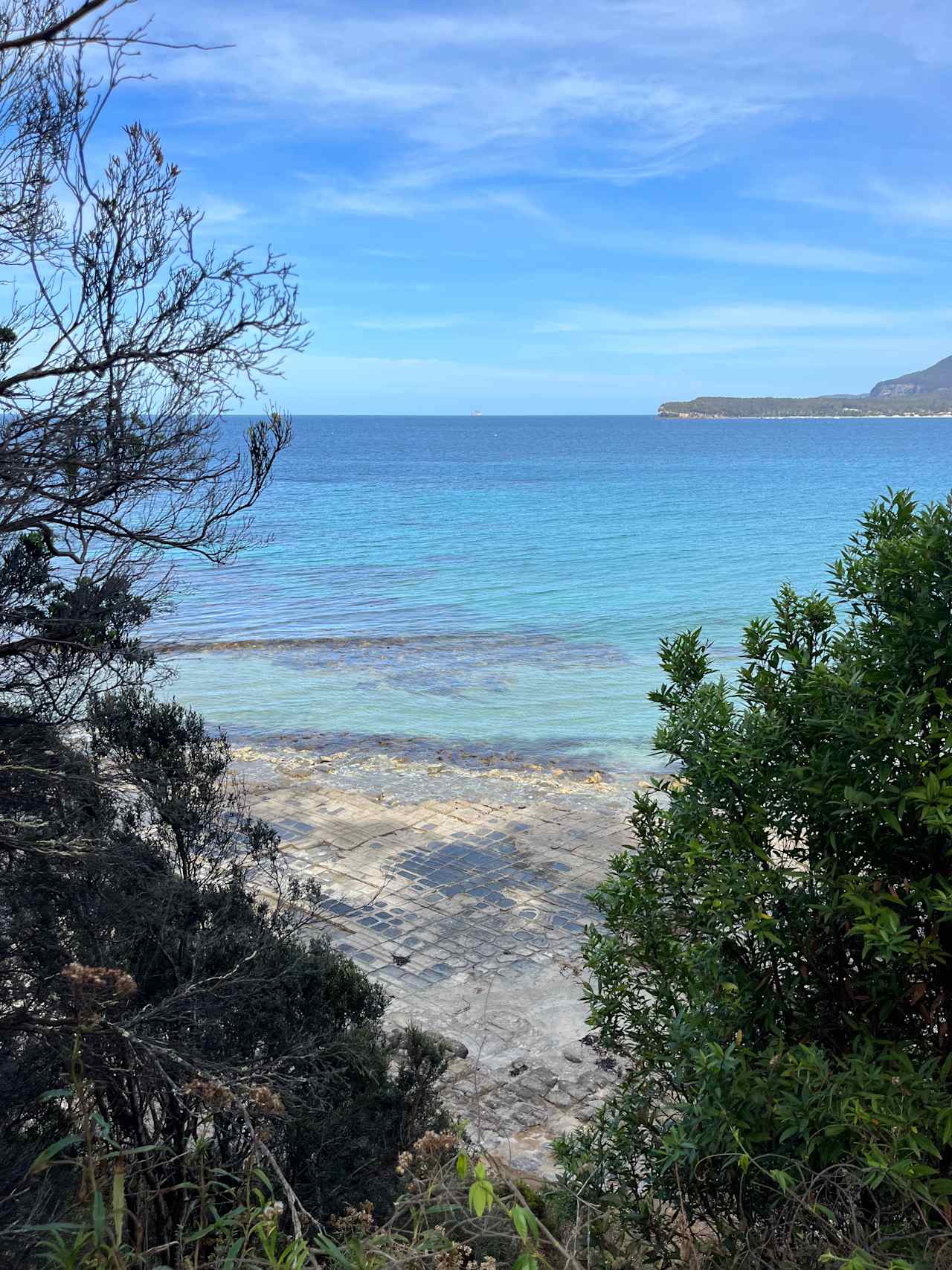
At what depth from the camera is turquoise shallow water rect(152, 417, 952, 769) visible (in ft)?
63.6

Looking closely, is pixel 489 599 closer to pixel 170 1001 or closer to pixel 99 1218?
pixel 170 1001

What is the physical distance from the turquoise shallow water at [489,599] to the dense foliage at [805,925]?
12.2 metres

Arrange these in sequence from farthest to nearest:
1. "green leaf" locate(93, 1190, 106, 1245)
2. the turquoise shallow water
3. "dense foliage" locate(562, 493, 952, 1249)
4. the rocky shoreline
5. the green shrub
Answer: the turquoise shallow water
the rocky shoreline
the green shrub
"dense foliage" locate(562, 493, 952, 1249)
"green leaf" locate(93, 1190, 106, 1245)

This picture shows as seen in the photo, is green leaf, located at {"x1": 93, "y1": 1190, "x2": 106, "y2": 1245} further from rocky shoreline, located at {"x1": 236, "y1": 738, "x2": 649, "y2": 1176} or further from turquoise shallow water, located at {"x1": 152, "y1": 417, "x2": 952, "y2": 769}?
turquoise shallow water, located at {"x1": 152, "y1": 417, "x2": 952, "y2": 769}

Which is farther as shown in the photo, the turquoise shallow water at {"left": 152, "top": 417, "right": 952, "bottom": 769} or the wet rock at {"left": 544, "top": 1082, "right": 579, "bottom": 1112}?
the turquoise shallow water at {"left": 152, "top": 417, "right": 952, "bottom": 769}

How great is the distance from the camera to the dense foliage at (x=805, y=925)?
3.17 meters

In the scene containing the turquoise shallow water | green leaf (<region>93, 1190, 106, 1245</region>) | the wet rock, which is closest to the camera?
green leaf (<region>93, 1190, 106, 1245</region>)

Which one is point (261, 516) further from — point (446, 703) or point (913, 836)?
point (913, 836)

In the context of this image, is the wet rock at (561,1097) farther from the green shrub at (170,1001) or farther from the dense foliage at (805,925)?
the dense foliage at (805,925)

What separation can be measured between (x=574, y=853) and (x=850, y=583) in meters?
8.79

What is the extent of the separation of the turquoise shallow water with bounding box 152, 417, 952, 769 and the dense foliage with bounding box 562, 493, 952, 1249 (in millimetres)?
12181

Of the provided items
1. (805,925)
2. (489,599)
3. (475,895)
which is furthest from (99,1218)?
(489,599)

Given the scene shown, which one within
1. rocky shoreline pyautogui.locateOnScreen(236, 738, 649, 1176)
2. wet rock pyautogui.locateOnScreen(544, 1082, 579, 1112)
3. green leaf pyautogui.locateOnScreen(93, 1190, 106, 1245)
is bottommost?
wet rock pyautogui.locateOnScreen(544, 1082, 579, 1112)

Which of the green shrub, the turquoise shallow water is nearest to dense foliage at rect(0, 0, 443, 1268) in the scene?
the green shrub
